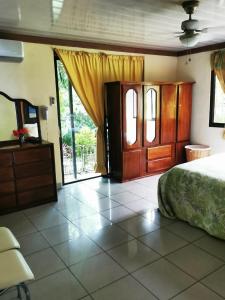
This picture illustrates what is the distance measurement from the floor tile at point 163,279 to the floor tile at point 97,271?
19 cm

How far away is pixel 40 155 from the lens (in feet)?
11.6

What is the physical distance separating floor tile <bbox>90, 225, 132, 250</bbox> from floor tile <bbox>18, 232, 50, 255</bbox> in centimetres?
52

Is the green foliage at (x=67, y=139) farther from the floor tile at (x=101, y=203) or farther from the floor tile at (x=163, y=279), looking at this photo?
the floor tile at (x=163, y=279)

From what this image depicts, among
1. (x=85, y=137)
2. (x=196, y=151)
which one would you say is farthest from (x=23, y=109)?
(x=196, y=151)

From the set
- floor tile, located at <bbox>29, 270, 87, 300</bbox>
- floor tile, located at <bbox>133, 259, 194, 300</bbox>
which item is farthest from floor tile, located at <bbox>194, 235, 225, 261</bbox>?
floor tile, located at <bbox>29, 270, 87, 300</bbox>

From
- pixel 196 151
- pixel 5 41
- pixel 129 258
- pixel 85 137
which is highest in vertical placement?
pixel 5 41

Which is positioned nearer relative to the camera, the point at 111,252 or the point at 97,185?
the point at 111,252

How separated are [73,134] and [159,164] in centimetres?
179

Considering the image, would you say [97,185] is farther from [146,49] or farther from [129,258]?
[146,49]

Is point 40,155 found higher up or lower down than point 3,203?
higher up

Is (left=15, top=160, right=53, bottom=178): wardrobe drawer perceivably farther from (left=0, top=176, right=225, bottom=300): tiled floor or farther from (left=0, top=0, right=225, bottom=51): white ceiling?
(left=0, top=0, right=225, bottom=51): white ceiling

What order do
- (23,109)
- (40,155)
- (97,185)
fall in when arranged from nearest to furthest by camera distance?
(40,155) → (23,109) → (97,185)

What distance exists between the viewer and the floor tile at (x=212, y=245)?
2424 millimetres

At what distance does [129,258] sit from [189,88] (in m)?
3.77
